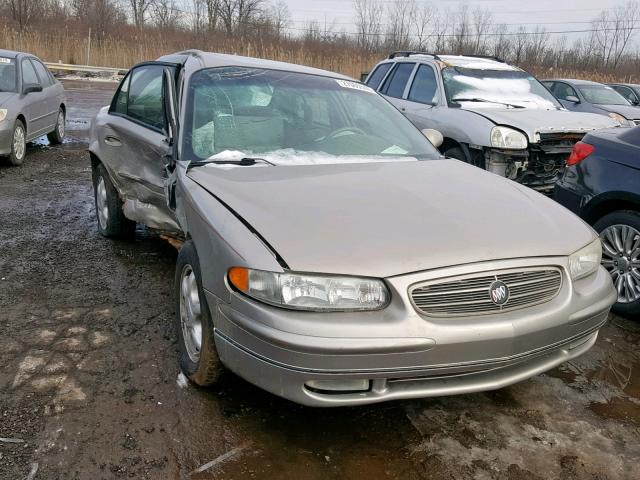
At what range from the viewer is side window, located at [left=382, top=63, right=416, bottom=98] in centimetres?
841

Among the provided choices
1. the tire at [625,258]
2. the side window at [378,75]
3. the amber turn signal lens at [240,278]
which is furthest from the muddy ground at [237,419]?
the side window at [378,75]

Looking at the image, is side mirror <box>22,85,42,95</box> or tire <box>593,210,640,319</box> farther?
side mirror <box>22,85,42,95</box>

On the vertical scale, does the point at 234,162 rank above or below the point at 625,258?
above

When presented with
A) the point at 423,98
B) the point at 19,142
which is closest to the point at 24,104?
the point at 19,142

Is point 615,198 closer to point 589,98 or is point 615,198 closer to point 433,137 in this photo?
point 433,137

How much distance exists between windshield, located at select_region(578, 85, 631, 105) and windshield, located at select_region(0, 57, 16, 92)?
11.4m

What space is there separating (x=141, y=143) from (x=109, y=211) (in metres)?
1.20

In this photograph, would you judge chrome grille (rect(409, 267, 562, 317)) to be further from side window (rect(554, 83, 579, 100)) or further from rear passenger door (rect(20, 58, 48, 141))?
side window (rect(554, 83, 579, 100))

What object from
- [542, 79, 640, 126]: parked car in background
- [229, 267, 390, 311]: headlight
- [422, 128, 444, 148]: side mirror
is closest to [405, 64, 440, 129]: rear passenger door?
[422, 128, 444, 148]: side mirror

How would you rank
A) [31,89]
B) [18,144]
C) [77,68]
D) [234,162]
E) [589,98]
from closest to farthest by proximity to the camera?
[234,162], [18,144], [31,89], [589,98], [77,68]

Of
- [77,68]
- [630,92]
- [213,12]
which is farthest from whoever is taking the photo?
[213,12]

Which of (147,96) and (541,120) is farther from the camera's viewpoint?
(541,120)

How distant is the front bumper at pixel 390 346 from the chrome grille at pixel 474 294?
0.03m

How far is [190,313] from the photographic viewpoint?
10.2ft
